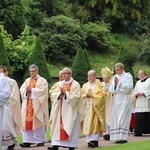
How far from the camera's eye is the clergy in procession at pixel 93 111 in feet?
47.5

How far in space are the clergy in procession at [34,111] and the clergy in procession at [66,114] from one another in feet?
5.09

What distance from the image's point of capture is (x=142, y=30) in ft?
132

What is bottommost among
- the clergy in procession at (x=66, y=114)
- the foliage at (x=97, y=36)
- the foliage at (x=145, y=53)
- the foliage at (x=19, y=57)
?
the clergy in procession at (x=66, y=114)

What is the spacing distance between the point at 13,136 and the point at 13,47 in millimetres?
14302

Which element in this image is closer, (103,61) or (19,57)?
(19,57)

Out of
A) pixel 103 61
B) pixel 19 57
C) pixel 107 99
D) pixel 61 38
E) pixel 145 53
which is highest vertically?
pixel 61 38

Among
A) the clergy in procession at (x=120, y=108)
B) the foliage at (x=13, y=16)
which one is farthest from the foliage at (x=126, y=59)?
the clergy in procession at (x=120, y=108)

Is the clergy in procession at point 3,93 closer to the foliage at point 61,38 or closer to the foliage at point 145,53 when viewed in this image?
the foliage at point 61,38

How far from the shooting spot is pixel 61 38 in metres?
31.8

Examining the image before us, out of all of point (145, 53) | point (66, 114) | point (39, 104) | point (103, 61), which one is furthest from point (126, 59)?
point (66, 114)

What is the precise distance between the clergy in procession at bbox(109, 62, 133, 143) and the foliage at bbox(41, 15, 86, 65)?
54.7 ft

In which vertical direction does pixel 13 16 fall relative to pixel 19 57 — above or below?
above

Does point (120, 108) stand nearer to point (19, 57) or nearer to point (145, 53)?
point (19, 57)

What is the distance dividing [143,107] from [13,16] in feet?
48.9
